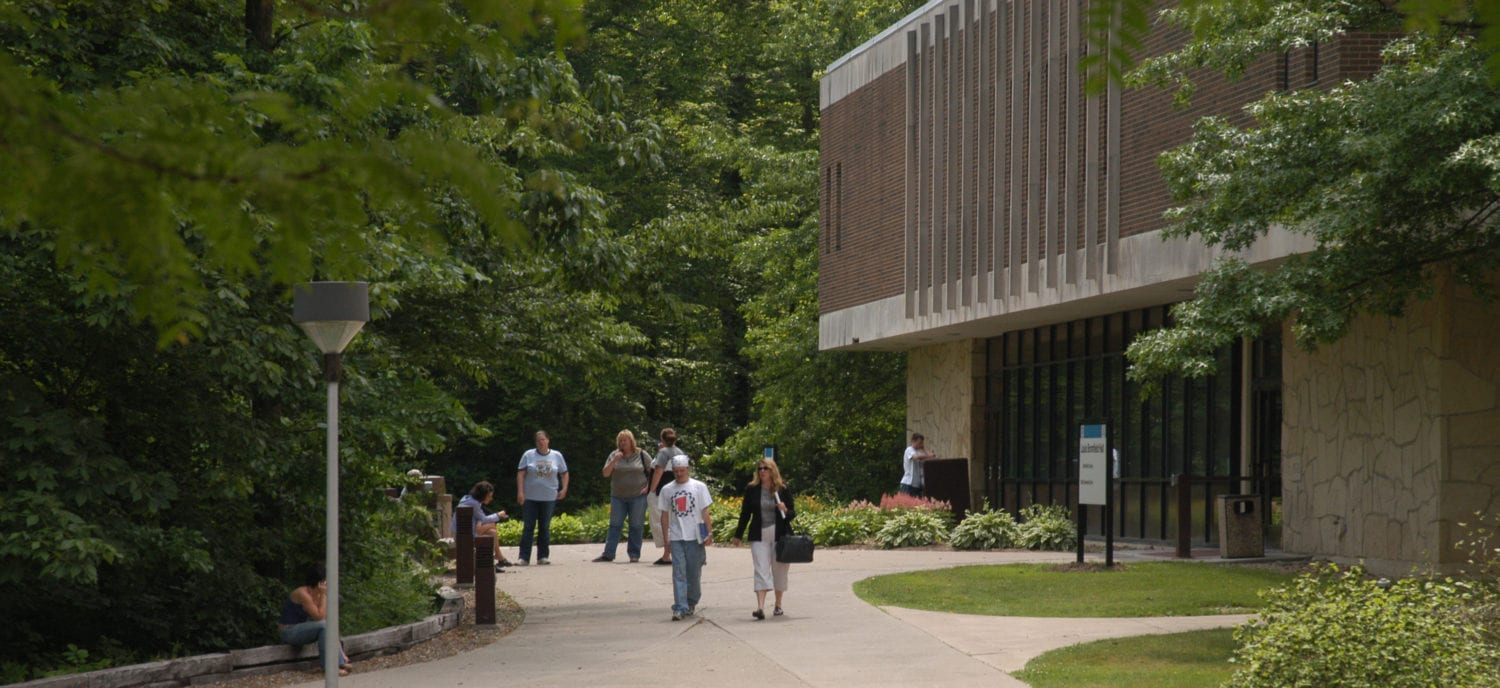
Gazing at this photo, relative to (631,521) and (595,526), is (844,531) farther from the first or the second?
(595,526)

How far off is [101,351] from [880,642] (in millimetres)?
6518

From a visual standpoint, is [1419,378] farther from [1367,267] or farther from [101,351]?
[101,351]

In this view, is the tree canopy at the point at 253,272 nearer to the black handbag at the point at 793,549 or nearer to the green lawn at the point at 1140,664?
the black handbag at the point at 793,549

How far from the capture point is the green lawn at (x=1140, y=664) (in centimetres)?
1102

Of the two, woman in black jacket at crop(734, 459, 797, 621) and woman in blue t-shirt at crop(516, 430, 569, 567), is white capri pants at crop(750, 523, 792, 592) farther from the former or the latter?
woman in blue t-shirt at crop(516, 430, 569, 567)

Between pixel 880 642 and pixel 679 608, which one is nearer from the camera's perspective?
pixel 880 642

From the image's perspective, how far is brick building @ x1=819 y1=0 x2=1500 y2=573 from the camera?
62.1 ft

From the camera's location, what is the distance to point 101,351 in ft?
39.8

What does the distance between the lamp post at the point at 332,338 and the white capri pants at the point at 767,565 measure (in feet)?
19.2

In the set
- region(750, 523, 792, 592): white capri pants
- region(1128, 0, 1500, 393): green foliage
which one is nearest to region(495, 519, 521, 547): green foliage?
region(750, 523, 792, 592): white capri pants

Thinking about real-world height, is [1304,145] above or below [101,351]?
above

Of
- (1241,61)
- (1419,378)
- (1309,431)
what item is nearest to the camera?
(1241,61)

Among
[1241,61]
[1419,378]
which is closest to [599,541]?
[1419,378]

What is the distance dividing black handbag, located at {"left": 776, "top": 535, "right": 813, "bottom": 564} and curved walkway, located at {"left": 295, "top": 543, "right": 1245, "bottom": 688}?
1.89ft
